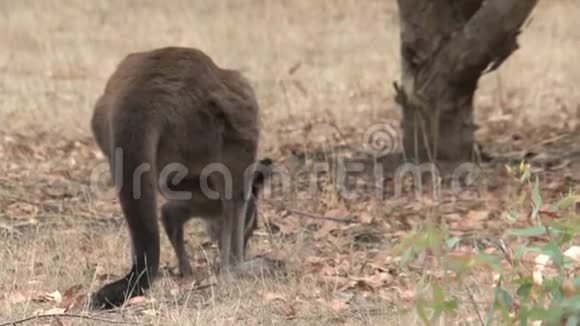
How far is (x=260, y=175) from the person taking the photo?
200 inches

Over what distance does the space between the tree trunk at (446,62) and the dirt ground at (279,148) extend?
294 mm

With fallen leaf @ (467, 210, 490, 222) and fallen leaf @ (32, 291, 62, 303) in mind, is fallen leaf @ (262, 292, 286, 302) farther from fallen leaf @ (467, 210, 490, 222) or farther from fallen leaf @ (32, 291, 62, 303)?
fallen leaf @ (467, 210, 490, 222)

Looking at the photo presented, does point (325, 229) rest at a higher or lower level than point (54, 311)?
higher

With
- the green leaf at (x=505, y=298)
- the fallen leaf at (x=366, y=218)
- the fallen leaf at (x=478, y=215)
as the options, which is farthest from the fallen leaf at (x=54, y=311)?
the fallen leaf at (x=478, y=215)

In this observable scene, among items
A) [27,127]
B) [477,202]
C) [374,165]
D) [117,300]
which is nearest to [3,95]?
[27,127]

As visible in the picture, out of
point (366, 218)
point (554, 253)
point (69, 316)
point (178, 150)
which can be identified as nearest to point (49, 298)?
point (69, 316)

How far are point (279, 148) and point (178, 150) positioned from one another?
9.15 ft

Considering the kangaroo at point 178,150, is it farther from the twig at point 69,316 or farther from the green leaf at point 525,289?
the green leaf at point 525,289

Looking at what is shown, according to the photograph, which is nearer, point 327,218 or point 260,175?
→ point 260,175

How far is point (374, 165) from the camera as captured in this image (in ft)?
22.0

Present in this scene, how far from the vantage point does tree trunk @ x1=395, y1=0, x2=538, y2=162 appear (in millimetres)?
5938

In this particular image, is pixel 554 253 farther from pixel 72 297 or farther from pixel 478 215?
pixel 478 215

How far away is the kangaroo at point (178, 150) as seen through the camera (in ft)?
13.5

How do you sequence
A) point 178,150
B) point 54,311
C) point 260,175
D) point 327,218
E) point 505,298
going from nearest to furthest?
point 505,298
point 54,311
point 178,150
point 260,175
point 327,218
